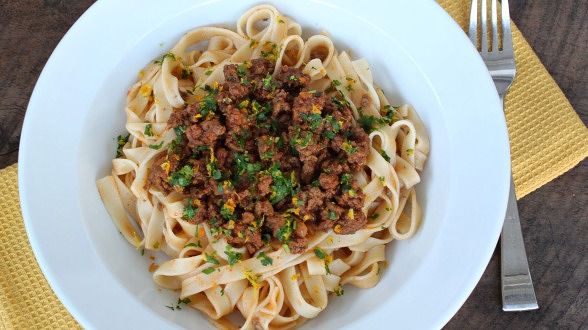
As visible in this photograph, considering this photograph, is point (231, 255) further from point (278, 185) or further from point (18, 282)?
point (18, 282)

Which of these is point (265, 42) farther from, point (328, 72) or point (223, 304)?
point (223, 304)

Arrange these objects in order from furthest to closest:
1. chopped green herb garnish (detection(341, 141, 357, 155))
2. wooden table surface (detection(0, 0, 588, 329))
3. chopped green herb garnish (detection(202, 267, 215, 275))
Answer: wooden table surface (detection(0, 0, 588, 329)), chopped green herb garnish (detection(202, 267, 215, 275)), chopped green herb garnish (detection(341, 141, 357, 155))

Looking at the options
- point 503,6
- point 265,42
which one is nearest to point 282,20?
Answer: point 265,42

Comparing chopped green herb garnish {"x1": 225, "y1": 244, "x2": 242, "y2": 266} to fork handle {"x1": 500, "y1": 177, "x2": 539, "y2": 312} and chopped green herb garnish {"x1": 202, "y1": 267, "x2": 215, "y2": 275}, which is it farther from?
fork handle {"x1": 500, "y1": 177, "x2": 539, "y2": 312}

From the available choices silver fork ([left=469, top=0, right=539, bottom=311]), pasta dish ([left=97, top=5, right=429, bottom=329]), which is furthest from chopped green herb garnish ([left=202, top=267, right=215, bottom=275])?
silver fork ([left=469, top=0, right=539, bottom=311])

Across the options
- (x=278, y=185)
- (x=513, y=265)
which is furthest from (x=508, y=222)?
(x=278, y=185)
